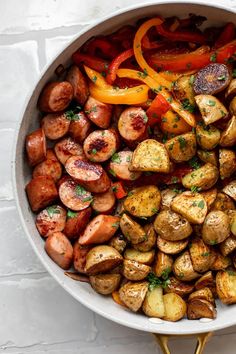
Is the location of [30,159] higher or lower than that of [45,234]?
higher

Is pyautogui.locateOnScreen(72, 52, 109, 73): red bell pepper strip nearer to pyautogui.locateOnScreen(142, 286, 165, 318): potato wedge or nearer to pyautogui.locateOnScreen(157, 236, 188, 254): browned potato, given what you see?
pyautogui.locateOnScreen(157, 236, 188, 254): browned potato

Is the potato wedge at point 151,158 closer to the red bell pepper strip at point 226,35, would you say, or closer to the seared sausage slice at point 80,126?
the seared sausage slice at point 80,126

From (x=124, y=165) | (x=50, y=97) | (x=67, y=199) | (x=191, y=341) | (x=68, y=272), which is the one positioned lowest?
(x=191, y=341)

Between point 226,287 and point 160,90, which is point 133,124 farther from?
point 226,287

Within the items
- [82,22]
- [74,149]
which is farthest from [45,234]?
[82,22]

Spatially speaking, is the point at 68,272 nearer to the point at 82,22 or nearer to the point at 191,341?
the point at 191,341
